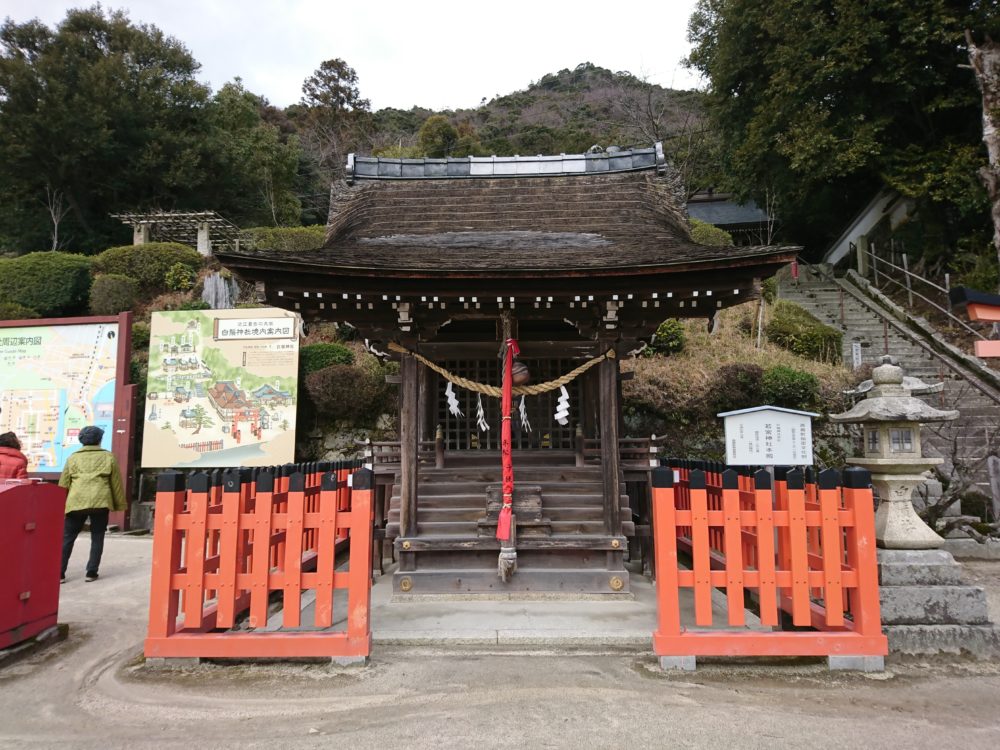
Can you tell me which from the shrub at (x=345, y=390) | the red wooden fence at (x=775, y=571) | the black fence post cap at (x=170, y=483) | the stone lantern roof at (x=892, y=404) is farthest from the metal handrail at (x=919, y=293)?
the black fence post cap at (x=170, y=483)

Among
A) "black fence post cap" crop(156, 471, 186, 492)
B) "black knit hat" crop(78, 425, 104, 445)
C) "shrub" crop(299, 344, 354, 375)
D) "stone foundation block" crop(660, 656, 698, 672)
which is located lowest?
"stone foundation block" crop(660, 656, 698, 672)

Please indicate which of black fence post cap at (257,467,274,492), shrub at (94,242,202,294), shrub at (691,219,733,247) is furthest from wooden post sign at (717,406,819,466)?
shrub at (94,242,202,294)

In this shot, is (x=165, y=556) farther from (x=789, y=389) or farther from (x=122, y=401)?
(x=789, y=389)

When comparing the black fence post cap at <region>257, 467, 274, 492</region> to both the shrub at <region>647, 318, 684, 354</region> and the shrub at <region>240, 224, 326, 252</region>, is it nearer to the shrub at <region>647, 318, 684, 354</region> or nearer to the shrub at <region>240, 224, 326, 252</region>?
the shrub at <region>647, 318, 684, 354</region>

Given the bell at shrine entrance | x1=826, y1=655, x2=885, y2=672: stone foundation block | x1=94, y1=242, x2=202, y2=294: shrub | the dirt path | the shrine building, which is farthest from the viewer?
x1=94, y1=242, x2=202, y2=294: shrub

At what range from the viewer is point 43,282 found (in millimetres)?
15156

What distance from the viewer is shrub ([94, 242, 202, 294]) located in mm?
16484

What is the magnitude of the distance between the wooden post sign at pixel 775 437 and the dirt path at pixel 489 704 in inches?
127

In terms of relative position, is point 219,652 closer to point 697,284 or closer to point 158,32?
point 697,284

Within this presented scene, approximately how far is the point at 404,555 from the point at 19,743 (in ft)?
10.9

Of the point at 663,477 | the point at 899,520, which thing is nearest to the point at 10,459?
the point at 663,477

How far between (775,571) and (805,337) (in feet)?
40.4

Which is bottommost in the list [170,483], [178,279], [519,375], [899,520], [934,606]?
[934,606]

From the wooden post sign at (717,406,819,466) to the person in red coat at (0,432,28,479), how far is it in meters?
8.50
